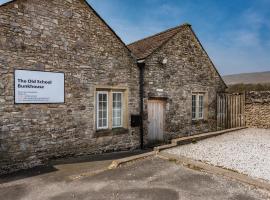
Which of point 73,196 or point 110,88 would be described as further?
point 110,88

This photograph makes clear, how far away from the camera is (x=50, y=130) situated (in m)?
8.30

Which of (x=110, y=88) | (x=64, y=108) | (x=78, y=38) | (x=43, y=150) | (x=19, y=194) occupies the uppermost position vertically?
(x=78, y=38)

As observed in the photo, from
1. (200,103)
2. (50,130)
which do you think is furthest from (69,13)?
(200,103)

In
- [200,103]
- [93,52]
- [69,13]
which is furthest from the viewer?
[200,103]

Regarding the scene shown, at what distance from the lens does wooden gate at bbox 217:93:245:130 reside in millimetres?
14703

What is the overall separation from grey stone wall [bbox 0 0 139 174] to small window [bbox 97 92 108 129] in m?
0.39

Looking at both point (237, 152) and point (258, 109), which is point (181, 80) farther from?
point (258, 109)

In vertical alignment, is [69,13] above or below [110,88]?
above

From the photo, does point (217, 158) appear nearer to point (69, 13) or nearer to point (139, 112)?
point (139, 112)

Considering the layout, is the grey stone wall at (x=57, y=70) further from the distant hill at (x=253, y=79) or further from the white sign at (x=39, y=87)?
the distant hill at (x=253, y=79)

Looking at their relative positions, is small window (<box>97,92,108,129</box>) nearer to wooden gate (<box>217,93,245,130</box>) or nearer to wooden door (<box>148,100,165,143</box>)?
wooden door (<box>148,100,165,143</box>)

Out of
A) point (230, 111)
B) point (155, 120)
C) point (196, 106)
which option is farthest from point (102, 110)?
point (230, 111)

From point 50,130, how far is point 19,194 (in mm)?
2841

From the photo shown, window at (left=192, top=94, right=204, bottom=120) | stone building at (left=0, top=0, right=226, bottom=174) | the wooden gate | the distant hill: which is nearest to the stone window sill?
stone building at (left=0, top=0, right=226, bottom=174)
